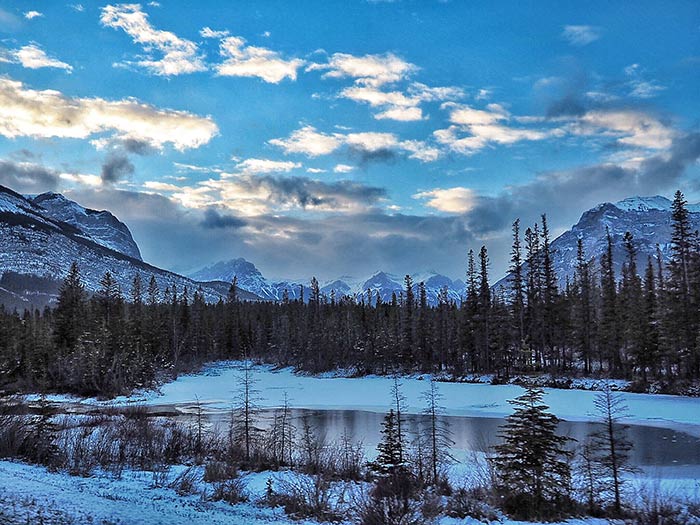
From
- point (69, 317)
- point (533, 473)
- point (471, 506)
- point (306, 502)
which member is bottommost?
point (471, 506)

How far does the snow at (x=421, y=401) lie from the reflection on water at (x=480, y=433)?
232cm

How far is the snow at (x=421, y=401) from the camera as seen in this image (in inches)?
1307

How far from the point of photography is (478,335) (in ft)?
218

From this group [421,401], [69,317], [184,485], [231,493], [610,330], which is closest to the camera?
[231,493]

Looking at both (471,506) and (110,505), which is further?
(471,506)

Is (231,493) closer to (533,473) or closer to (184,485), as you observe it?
(184,485)

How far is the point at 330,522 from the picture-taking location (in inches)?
422

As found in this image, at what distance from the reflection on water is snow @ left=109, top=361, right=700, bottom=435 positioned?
7.60ft

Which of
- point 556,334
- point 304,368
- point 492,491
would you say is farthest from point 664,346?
point 304,368

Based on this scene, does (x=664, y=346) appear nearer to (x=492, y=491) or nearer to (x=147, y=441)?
(x=492, y=491)

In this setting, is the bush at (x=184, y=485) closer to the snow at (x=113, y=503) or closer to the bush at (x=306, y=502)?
the snow at (x=113, y=503)

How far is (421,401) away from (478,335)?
2511cm

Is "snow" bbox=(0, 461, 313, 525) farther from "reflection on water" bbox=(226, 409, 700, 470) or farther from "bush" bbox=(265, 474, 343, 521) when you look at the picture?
"reflection on water" bbox=(226, 409, 700, 470)

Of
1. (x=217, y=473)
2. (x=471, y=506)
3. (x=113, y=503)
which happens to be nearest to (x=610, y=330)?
(x=471, y=506)
